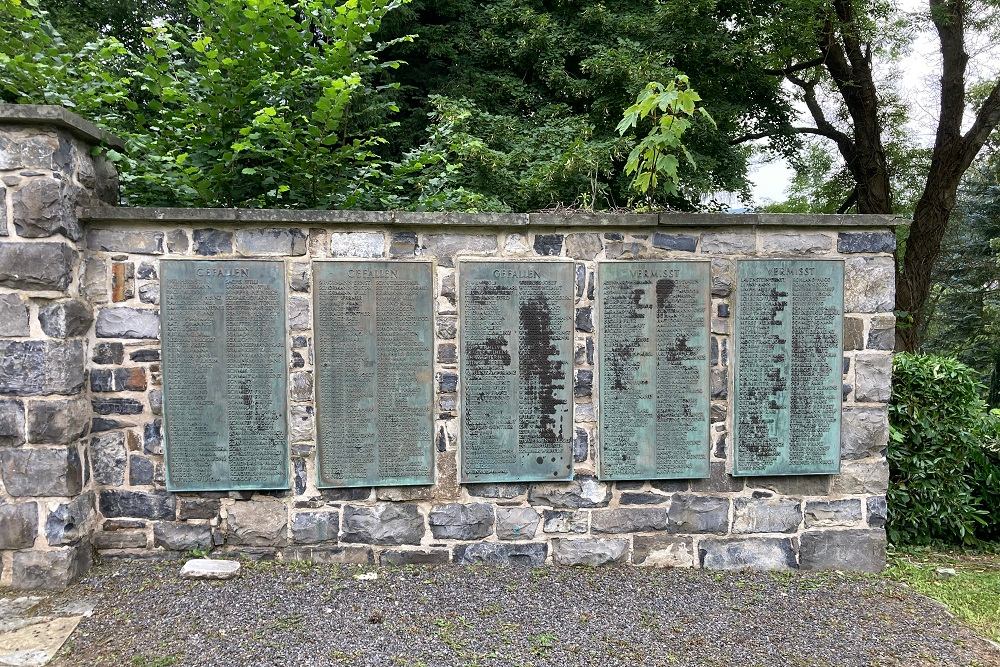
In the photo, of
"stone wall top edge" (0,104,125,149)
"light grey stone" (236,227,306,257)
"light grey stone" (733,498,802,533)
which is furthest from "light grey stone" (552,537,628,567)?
"stone wall top edge" (0,104,125,149)

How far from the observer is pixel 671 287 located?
13.3 feet

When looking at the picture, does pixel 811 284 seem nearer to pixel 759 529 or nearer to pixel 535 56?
pixel 759 529

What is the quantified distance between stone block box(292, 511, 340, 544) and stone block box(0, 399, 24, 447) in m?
1.57

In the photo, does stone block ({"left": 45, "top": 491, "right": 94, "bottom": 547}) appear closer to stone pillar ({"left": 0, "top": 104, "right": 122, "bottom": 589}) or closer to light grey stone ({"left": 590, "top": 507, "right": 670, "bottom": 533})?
stone pillar ({"left": 0, "top": 104, "right": 122, "bottom": 589})

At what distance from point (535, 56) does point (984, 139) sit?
7.18 m

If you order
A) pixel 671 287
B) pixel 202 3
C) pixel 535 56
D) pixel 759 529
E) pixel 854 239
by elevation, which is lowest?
pixel 759 529

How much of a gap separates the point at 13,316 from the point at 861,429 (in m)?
5.10

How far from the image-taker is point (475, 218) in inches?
154

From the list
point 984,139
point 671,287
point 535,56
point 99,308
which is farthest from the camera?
point 984,139

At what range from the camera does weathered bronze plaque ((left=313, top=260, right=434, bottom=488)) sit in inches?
154

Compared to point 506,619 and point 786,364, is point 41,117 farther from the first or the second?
point 786,364

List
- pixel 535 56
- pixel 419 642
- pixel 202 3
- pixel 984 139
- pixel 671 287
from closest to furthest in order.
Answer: pixel 419 642 → pixel 671 287 → pixel 202 3 → pixel 535 56 → pixel 984 139

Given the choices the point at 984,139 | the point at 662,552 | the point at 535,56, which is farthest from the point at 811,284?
the point at 984,139

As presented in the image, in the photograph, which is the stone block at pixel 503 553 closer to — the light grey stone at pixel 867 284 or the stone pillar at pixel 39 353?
the stone pillar at pixel 39 353
